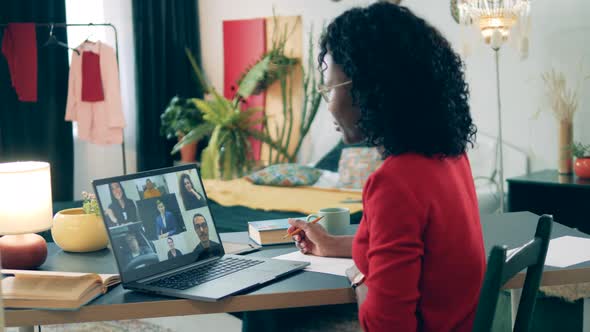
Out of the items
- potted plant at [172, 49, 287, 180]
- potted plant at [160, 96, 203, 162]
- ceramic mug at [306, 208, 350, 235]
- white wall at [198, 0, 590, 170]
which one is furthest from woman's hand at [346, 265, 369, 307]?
potted plant at [160, 96, 203, 162]

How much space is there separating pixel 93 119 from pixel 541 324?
3689mm

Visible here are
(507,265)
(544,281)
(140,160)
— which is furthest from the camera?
(140,160)

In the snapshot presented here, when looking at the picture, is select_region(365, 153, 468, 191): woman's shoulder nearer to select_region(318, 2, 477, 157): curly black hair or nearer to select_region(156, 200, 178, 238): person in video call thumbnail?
select_region(318, 2, 477, 157): curly black hair

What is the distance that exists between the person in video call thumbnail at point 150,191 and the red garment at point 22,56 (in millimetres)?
3456

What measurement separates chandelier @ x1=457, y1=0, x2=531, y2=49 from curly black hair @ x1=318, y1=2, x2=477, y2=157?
265 centimetres

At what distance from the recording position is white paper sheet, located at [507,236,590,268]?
5.29 ft

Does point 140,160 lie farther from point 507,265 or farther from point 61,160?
point 507,265

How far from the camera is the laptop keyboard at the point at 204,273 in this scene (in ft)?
4.89

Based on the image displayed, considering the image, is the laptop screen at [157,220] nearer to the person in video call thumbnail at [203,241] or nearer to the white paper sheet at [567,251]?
the person in video call thumbnail at [203,241]

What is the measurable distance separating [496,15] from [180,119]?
8.85 feet

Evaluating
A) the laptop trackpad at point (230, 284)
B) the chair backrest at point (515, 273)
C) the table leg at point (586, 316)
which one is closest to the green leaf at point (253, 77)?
the table leg at point (586, 316)

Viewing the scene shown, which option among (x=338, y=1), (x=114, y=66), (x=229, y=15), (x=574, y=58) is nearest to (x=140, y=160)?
(x=114, y=66)

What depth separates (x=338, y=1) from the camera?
5.09m

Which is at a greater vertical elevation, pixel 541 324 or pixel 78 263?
pixel 78 263
